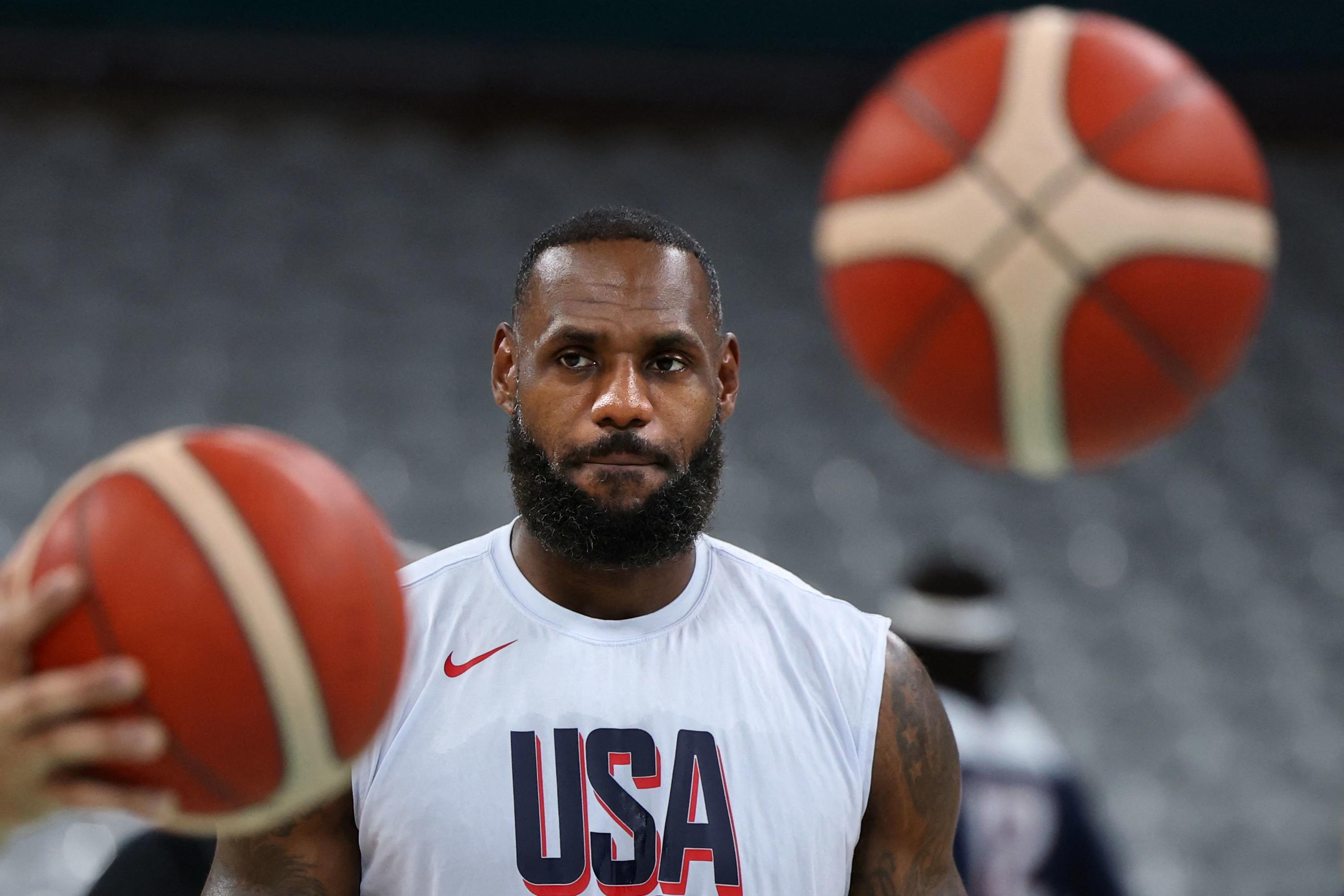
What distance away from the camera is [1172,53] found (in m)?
3.09

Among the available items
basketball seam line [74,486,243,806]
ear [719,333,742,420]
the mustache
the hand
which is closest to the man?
the mustache

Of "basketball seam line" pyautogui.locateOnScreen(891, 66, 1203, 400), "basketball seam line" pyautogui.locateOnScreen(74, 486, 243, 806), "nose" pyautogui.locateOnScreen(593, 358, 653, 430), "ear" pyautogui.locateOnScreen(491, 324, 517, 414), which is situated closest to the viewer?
"basketball seam line" pyautogui.locateOnScreen(74, 486, 243, 806)

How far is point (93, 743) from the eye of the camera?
182cm

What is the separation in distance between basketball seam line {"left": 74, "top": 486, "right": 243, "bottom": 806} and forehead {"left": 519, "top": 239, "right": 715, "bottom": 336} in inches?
44.2

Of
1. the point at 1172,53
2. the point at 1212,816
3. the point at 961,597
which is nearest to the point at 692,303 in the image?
the point at 1172,53

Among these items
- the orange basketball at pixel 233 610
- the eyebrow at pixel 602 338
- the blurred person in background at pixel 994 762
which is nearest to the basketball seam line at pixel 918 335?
the eyebrow at pixel 602 338

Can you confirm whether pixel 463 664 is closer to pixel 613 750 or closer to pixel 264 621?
pixel 613 750

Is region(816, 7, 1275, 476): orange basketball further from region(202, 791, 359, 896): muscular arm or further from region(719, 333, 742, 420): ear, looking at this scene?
region(202, 791, 359, 896): muscular arm

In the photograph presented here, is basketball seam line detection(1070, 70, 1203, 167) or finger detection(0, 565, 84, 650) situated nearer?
finger detection(0, 565, 84, 650)

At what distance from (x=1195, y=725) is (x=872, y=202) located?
18.8ft

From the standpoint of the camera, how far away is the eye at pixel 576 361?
2.94 meters

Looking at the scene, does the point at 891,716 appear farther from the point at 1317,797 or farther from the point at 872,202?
the point at 1317,797

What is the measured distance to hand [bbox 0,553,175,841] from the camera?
1804 millimetres

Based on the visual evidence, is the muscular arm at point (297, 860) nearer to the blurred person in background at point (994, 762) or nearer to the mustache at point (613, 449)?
the mustache at point (613, 449)
